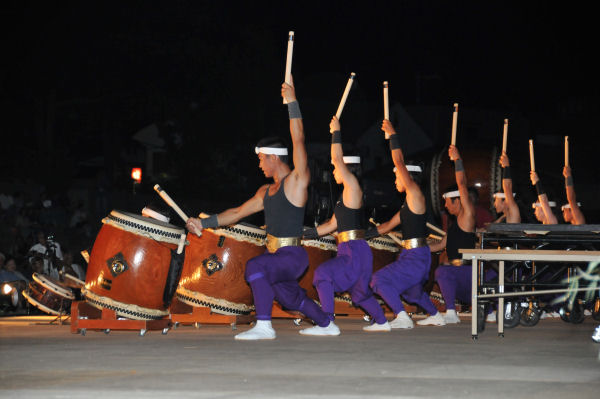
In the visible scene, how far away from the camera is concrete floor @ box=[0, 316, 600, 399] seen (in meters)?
5.05

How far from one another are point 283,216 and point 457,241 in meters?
2.96

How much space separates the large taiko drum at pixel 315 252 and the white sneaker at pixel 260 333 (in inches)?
99.7

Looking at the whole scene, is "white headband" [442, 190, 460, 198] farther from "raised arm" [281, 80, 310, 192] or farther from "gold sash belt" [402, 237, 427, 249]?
"raised arm" [281, 80, 310, 192]

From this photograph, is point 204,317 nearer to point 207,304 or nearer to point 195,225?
point 207,304

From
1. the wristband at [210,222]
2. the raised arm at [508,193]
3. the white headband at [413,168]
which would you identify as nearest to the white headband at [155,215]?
the wristband at [210,222]

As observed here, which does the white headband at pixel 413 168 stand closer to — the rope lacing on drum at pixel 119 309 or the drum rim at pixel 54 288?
the rope lacing on drum at pixel 119 309

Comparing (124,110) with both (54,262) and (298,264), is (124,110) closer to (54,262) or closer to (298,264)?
(54,262)

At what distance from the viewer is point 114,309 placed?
865 centimetres

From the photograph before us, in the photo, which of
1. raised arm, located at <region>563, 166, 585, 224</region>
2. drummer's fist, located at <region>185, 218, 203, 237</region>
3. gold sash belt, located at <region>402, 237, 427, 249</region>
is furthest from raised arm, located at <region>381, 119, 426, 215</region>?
raised arm, located at <region>563, 166, 585, 224</region>

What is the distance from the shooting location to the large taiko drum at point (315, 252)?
35.1 ft

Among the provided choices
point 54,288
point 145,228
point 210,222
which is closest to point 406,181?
point 210,222

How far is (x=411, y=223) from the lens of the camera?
384 inches

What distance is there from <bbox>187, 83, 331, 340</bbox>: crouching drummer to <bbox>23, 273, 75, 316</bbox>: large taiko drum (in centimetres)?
209

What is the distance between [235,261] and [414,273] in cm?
174
